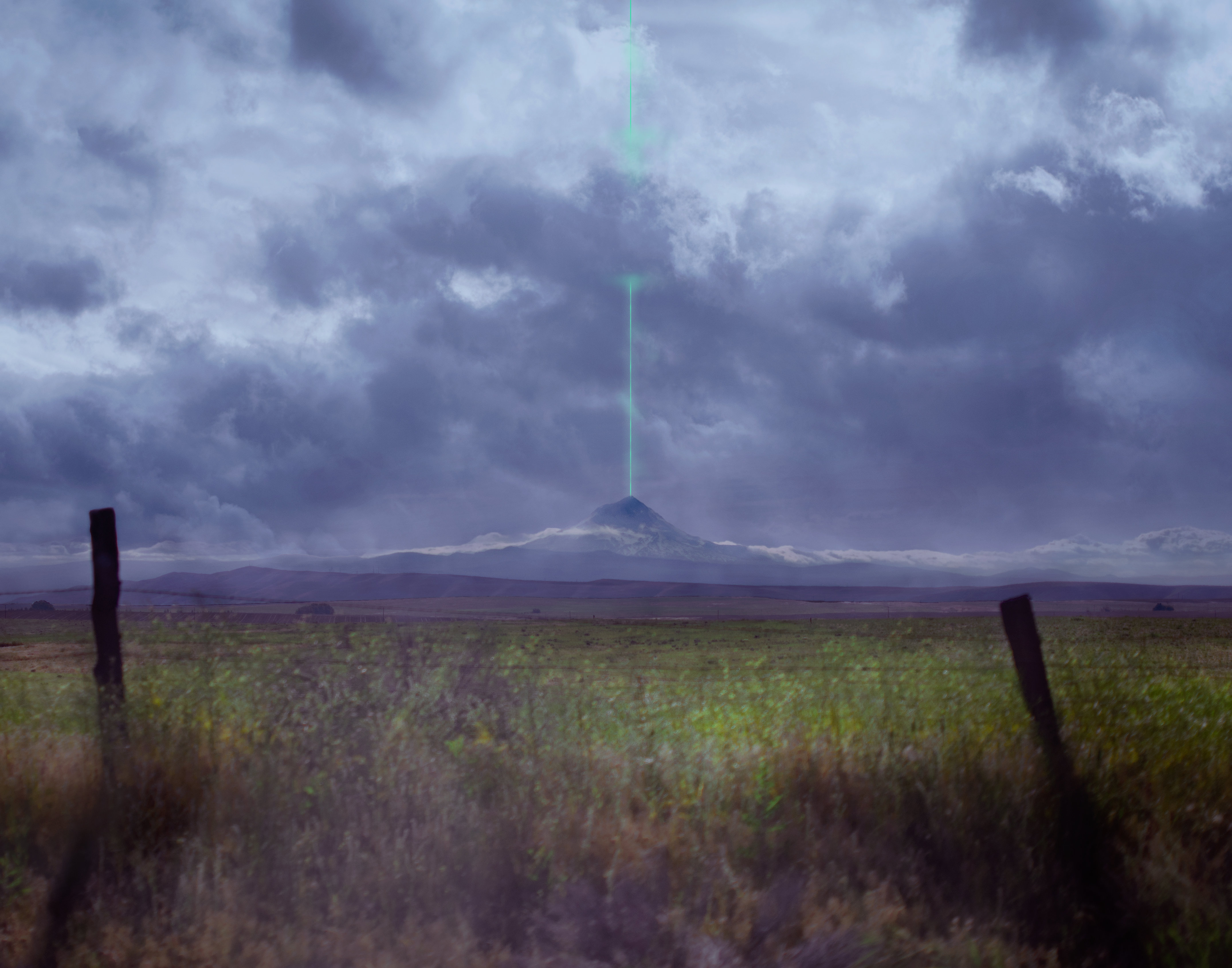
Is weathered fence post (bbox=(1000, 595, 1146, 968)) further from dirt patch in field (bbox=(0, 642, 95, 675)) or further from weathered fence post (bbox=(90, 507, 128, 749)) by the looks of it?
dirt patch in field (bbox=(0, 642, 95, 675))

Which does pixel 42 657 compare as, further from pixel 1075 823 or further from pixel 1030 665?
pixel 1075 823

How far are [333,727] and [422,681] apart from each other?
72 centimetres

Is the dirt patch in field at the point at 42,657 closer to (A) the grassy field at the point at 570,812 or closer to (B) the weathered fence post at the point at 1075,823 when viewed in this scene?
(A) the grassy field at the point at 570,812

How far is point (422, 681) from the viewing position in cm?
638

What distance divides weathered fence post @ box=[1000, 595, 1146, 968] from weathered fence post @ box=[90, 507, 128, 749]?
6.86m

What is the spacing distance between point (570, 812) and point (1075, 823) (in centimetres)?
363

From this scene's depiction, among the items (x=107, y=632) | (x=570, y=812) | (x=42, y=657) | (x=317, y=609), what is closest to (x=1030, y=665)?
(x=570, y=812)

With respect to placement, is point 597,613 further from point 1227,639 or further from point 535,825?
point 535,825

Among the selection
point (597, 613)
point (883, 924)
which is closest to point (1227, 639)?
point (883, 924)

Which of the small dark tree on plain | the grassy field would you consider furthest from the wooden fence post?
the small dark tree on plain

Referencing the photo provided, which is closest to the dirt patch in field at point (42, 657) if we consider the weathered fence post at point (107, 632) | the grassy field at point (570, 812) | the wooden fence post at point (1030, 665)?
the weathered fence post at point (107, 632)

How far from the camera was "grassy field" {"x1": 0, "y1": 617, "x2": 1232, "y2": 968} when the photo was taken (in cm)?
486

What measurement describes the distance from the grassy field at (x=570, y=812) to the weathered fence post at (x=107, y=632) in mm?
139

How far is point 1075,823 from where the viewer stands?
585 centimetres
